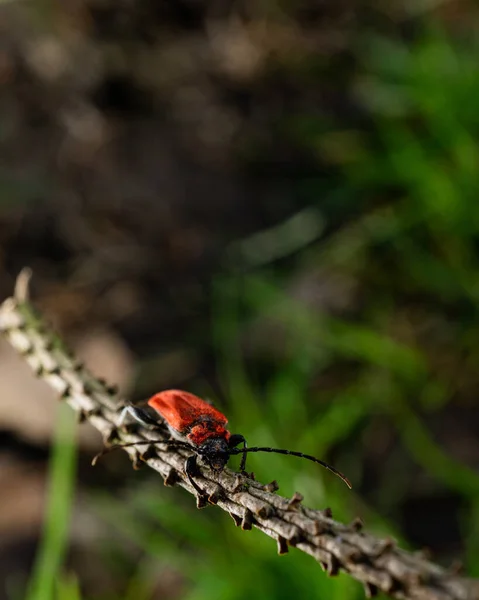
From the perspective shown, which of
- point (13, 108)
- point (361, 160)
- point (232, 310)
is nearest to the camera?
point (232, 310)

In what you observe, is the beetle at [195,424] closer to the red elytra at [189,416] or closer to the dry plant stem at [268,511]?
the red elytra at [189,416]

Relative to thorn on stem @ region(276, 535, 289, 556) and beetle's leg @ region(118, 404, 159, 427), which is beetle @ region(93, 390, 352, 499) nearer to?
beetle's leg @ region(118, 404, 159, 427)

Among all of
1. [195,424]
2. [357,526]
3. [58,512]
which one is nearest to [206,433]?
[195,424]

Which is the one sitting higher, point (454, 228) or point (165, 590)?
point (454, 228)

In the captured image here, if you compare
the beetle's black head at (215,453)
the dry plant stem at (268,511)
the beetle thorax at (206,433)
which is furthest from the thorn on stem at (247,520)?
the beetle thorax at (206,433)

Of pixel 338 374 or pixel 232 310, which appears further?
pixel 232 310

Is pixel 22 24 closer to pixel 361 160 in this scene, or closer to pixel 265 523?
pixel 361 160

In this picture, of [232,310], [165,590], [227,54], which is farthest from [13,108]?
[165,590]
